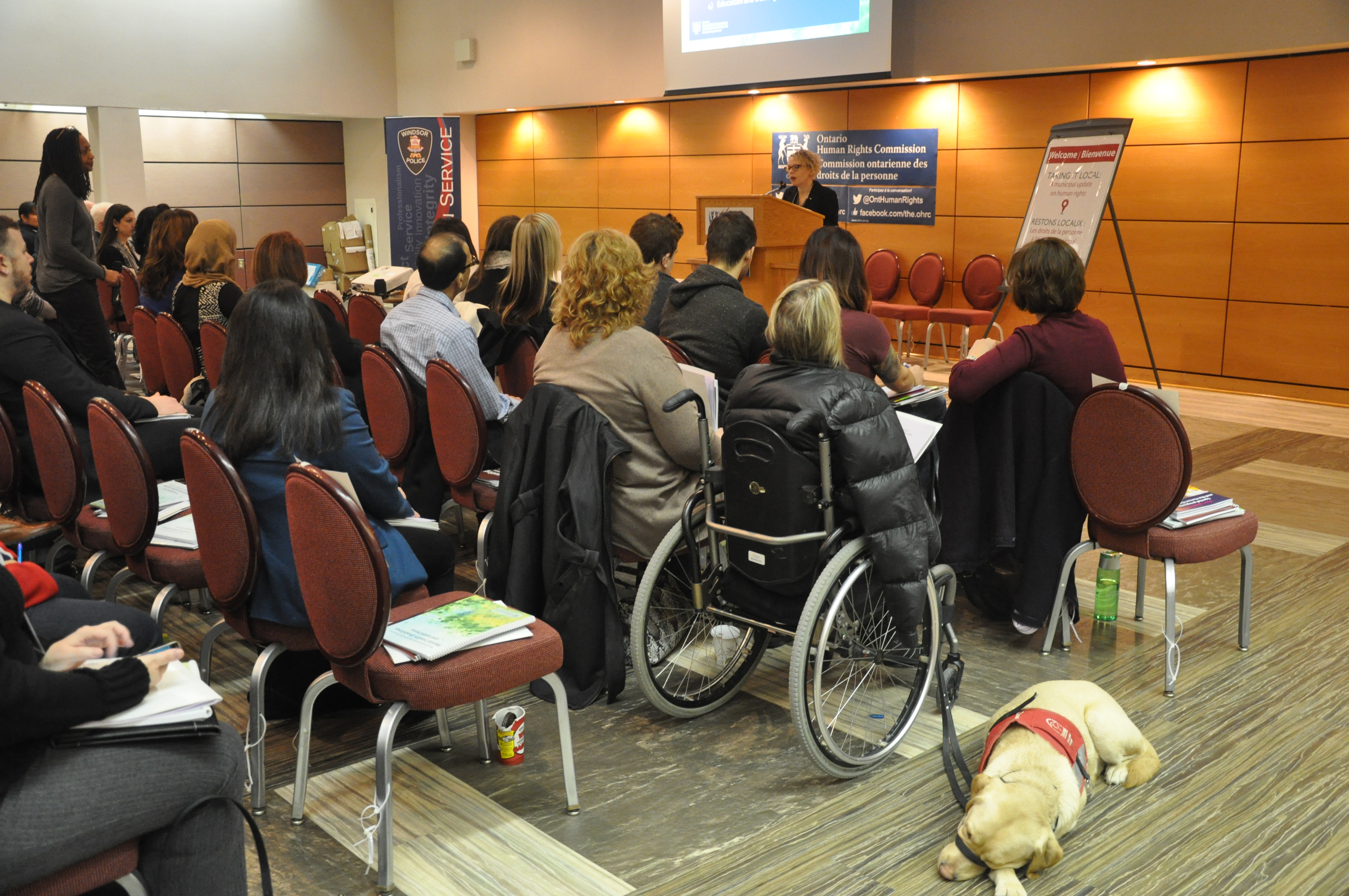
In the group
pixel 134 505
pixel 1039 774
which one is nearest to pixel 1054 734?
pixel 1039 774

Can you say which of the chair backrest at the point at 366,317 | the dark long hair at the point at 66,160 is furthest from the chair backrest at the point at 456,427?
the dark long hair at the point at 66,160

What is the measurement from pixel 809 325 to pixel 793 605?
0.73 metres

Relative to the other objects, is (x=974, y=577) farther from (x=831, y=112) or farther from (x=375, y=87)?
(x=375, y=87)

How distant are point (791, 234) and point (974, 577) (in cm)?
375

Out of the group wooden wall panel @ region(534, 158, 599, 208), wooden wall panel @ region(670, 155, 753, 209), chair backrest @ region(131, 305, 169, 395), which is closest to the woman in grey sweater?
chair backrest @ region(131, 305, 169, 395)

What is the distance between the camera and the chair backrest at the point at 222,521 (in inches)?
91.6

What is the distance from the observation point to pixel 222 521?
7.84ft

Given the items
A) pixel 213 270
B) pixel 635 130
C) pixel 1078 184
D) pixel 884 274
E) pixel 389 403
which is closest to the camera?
pixel 389 403

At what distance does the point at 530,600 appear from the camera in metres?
3.04

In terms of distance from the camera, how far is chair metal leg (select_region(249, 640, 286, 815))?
2.45 metres

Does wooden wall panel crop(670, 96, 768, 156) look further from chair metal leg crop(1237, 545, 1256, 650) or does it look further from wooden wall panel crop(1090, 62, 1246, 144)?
chair metal leg crop(1237, 545, 1256, 650)

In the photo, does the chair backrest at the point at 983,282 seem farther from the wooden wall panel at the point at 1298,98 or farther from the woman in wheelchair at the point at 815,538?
the woman in wheelchair at the point at 815,538

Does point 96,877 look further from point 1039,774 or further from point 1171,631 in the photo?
point 1171,631

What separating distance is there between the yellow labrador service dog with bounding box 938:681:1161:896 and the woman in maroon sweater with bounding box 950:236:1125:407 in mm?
1035
